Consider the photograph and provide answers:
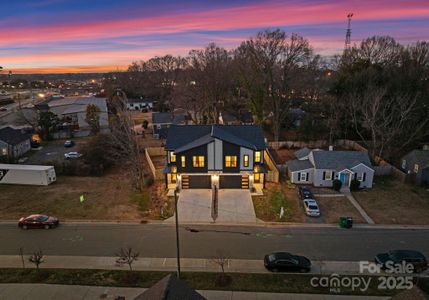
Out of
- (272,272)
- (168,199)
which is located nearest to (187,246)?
(272,272)

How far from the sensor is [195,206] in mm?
31344

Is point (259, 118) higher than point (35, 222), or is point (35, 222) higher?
point (259, 118)

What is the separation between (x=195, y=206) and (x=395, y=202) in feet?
66.6

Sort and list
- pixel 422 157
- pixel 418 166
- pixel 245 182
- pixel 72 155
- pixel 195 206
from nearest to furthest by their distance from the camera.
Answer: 1. pixel 195 206
2. pixel 245 182
3. pixel 418 166
4. pixel 422 157
5. pixel 72 155

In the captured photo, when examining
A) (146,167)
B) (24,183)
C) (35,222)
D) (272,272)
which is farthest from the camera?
(146,167)

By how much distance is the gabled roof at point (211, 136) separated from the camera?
116 ft

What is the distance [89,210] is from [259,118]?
36563mm

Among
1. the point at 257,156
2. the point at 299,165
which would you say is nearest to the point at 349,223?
the point at 299,165

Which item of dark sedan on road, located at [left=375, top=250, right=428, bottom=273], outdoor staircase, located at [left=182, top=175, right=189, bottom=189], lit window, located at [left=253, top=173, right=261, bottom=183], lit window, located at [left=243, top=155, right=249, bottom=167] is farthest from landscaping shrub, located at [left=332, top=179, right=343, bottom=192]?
outdoor staircase, located at [left=182, top=175, right=189, bottom=189]

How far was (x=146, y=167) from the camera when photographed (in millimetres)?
43719

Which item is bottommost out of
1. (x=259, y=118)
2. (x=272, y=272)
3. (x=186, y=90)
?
(x=272, y=272)

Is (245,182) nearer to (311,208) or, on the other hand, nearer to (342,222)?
(311,208)

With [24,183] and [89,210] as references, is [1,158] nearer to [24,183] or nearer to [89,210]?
[24,183]

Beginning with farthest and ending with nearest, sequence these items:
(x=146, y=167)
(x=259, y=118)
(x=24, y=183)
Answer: (x=259, y=118), (x=146, y=167), (x=24, y=183)
